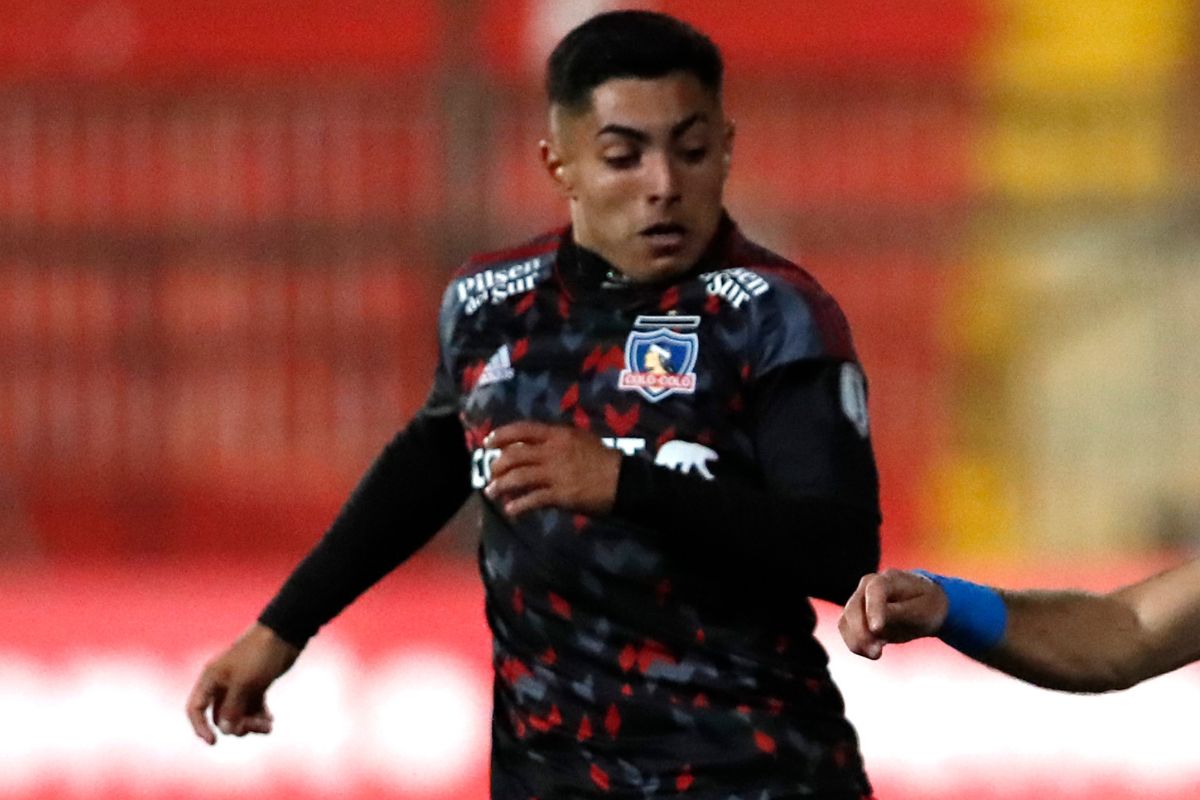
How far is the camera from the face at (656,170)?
11.1ft

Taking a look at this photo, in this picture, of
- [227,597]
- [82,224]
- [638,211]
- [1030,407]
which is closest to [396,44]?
[82,224]

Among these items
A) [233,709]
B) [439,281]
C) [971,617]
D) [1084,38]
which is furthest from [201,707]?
[1084,38]

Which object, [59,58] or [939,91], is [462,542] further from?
[59,58]

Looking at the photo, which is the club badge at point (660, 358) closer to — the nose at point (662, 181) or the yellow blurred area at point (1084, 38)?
the nose at point (662, 181)

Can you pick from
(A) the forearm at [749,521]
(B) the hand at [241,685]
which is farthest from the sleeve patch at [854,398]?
(B) the hand at [241,685]

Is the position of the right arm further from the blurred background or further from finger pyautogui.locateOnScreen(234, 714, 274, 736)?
the blurred background

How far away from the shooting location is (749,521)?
3.13 meters

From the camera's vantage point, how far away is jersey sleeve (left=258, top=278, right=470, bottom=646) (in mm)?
3803

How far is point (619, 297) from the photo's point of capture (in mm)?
3424

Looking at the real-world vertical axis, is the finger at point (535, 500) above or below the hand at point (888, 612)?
above

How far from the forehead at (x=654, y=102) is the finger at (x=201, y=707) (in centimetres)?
113

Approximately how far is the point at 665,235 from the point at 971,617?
0.88m

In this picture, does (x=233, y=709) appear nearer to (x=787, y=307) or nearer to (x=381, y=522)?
(x=381, y=522)

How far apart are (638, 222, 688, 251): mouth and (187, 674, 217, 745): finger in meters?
1.06
